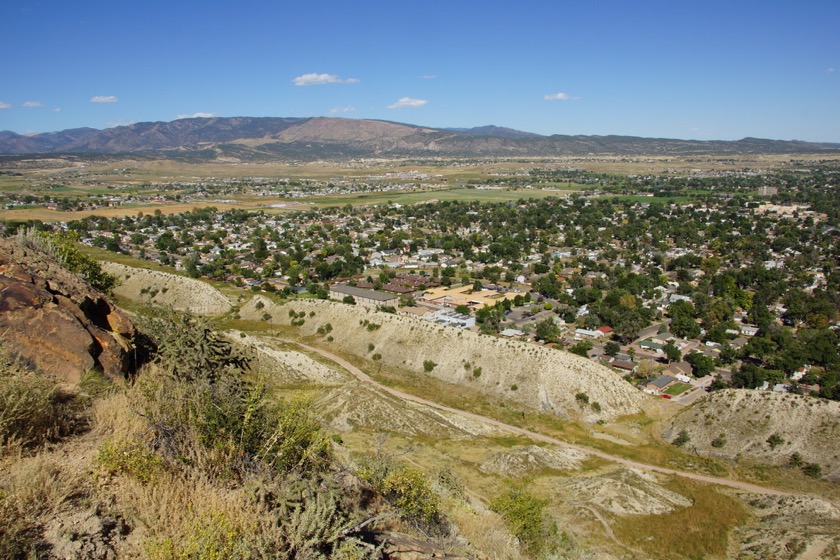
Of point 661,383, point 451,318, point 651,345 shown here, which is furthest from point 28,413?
point 651,345

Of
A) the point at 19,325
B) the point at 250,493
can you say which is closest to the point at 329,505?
the point at 250,493

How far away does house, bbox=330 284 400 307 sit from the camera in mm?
57138

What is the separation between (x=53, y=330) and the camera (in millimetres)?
12820

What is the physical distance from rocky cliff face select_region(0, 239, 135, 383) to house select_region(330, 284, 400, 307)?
40920 millimetres

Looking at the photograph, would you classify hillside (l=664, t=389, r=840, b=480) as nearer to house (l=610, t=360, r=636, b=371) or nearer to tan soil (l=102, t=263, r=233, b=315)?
house (l=610, t=360, r=636, b=371)

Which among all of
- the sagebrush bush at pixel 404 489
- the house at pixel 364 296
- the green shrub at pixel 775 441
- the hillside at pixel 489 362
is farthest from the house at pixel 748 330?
the sagebrush bush at pixel 404 489

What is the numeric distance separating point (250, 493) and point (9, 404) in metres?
3.77

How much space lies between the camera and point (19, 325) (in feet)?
41.7

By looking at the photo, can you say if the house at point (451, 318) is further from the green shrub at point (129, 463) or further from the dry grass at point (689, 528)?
the green shrub at point (129, 463)

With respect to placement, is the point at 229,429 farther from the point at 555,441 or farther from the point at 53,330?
the point at 555,441

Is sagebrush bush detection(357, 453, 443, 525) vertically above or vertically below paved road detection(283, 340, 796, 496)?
above

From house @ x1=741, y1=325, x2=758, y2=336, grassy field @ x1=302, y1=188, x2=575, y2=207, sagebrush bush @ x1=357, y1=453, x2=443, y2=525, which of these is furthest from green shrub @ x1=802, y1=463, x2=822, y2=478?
grassy field @ x1=302, y1=188, x2=575, y2=207

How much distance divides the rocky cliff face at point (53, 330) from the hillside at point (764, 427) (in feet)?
109

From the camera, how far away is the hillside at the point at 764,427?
3203cm
